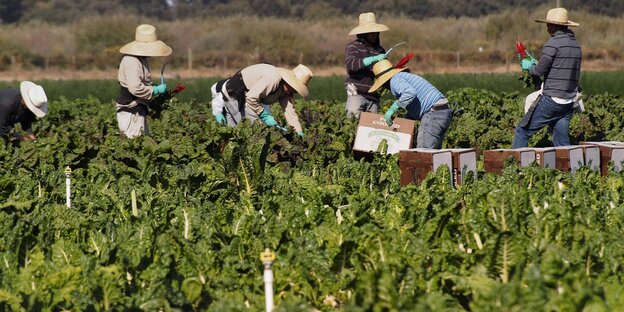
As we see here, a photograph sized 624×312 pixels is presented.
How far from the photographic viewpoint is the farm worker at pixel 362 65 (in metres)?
11.6

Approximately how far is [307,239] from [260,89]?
497 cm

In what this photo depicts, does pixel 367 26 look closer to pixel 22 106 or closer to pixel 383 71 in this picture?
pixel 383 71

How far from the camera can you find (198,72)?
5222 cm

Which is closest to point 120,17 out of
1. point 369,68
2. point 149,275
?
point 369,68

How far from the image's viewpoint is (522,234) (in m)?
5.48

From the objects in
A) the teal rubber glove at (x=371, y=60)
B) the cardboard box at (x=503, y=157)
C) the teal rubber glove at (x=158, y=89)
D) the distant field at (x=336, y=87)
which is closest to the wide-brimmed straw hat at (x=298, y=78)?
the teal rubber glove at (x=371, y=60)

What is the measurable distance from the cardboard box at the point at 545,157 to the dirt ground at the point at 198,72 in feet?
125

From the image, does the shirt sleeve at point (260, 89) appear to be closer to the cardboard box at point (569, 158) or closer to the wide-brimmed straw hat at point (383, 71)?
the wide-brimmed straw hat at point (383, 71)

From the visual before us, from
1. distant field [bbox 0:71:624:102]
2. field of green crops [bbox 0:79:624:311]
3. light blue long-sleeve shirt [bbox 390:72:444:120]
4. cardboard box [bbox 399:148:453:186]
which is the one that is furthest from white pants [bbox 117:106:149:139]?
distant field [bbox 0:71:624:102]

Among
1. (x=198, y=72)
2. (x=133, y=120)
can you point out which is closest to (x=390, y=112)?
(x=133, y=120)

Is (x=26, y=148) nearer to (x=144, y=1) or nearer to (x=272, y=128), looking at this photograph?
(x=272, y=128)

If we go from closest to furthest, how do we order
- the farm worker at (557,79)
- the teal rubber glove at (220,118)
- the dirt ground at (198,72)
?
the farm worker at (557,79) < the teal rubber glove at (220,118) < the dirt ground at (198,72)

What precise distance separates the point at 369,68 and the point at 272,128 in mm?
1512

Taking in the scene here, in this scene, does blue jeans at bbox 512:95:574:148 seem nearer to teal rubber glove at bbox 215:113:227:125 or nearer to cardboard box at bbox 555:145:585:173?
cardboard box at bbox 555:145:585:173
